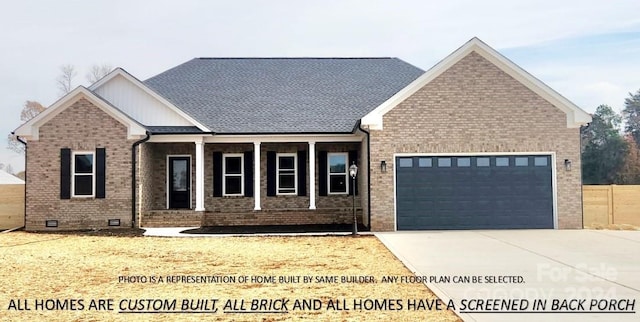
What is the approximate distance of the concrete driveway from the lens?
22.4ft

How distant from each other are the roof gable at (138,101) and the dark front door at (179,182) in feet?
5.83

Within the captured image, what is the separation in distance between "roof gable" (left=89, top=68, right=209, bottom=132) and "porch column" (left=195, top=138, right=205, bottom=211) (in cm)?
69

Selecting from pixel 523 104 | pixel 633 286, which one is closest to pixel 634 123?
pixel 523 104

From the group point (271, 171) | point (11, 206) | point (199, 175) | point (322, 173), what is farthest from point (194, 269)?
point (11, 206)

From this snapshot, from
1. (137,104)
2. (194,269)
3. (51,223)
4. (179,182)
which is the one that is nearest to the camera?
(194,269)

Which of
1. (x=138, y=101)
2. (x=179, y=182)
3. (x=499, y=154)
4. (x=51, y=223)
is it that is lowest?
(x=51, y=223)

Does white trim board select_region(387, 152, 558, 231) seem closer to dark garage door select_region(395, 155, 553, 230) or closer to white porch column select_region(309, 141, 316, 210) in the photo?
dark garage door select_region(395, 155, 553, 230)

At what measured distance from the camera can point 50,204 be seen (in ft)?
58.5

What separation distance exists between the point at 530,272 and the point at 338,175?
11.8 m

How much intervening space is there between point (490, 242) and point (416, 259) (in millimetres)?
3630

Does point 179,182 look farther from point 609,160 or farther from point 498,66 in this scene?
point 609,160

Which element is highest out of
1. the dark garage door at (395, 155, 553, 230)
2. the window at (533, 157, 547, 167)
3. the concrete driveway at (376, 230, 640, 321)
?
the window at (533, 157, 547, 167)

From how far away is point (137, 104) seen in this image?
759 inches

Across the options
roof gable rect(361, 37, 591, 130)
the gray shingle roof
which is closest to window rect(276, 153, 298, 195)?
the gray shingle roof
